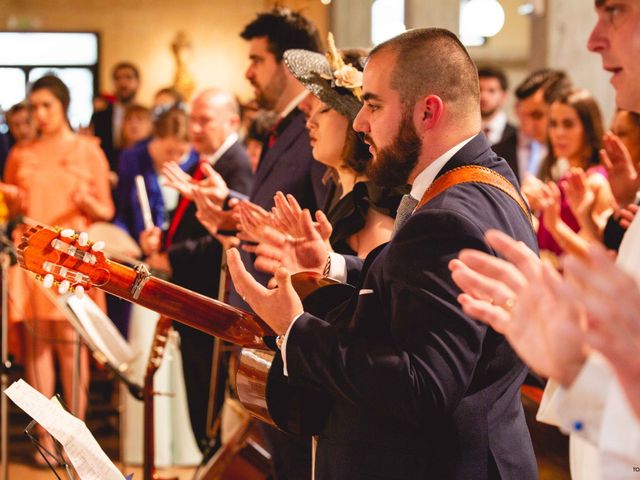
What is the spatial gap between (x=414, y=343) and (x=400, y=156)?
52 cm

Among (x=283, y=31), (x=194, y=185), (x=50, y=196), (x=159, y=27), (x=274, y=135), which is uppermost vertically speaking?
(x=159, y=27)

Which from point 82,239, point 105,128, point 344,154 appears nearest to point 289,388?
point 82,239

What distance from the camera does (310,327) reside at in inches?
87.7

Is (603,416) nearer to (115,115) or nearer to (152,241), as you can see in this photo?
(152,241)

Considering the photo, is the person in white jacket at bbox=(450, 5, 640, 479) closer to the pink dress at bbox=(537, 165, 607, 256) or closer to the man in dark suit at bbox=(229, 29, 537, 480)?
the man in dark suit at bbox=(229, 29, 537, 480)

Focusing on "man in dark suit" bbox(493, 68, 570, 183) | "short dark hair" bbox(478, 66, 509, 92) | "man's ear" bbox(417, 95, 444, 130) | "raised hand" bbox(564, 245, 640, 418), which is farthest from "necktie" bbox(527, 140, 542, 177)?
"raised hand" bbox(564, 245, 640, 418)

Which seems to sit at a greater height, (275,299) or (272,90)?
(272,90)

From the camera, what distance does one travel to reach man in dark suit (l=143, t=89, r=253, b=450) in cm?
→ 505

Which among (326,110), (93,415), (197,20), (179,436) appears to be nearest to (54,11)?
(197,20)

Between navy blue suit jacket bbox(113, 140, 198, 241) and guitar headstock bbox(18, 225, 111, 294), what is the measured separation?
4707 mm

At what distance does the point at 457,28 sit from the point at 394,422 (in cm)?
972

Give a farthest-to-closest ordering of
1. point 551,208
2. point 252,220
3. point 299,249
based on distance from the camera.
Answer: point 551,208, point 252,220, point 299,249

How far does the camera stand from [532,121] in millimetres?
6602

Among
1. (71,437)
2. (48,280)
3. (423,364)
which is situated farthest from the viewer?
(48,280)
